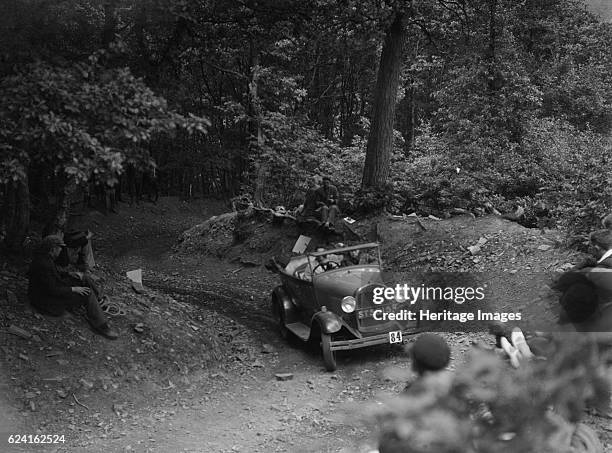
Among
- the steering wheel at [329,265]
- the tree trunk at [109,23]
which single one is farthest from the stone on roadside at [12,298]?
the steering wheel at [329,265]

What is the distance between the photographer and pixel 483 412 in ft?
7.38

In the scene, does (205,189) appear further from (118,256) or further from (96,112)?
(96,112)

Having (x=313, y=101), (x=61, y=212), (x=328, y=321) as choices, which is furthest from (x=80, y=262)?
(x=313, y=101)

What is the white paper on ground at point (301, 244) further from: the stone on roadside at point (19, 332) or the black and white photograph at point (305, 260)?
the stone on roadside at point (19, 332)

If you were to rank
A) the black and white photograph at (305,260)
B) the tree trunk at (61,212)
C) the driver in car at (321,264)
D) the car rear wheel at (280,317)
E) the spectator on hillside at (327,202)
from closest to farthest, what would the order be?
the black and white photograph at (305,260) → the tree trunk at (61,212) → the driver in car at (321,264) → the car rear wheel at (280,317) → the spectator on hillside at (327,202)

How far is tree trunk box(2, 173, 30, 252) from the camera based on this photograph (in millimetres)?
7965

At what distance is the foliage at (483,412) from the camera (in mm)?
2154

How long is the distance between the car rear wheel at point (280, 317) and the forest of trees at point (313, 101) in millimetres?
3088

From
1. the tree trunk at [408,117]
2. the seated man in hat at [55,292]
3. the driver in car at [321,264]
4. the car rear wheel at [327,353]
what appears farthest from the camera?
the tree trunk at [408,117]

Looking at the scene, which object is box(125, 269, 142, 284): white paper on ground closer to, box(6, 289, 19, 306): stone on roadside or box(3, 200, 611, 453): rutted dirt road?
box(3, 200, 611, 453): rutted dirt road

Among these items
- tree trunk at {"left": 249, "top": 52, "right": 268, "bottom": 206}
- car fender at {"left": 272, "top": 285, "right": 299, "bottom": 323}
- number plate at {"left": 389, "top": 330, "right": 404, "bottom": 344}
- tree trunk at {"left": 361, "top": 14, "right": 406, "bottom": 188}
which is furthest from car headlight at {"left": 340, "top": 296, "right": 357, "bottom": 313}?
tree trunk at {"left": 249, "top": 52, "right": 268, "bottom": 206}

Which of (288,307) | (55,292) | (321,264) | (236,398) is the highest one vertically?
(321,264)

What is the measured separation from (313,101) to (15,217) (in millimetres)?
14944

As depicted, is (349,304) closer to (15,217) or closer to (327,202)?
(15,217)
